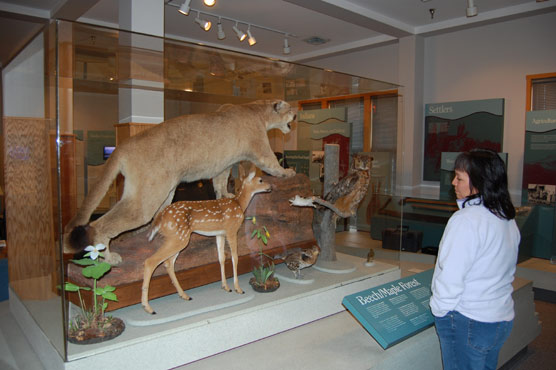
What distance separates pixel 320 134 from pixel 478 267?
207 cm

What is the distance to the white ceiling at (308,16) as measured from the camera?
5.50 meters

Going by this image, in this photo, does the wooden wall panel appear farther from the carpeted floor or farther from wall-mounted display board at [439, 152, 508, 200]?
wall-mounted display board at [439, 152, 508, 200]

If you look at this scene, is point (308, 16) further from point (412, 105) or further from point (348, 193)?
point (348, 193)

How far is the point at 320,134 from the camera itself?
12.1 ft

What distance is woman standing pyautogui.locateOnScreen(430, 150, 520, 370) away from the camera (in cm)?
181

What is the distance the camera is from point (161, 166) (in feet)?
7.32

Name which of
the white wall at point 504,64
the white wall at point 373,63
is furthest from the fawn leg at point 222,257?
the white wall at point 373,63

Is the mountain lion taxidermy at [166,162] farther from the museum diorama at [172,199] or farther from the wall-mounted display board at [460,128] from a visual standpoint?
the wall-mounted display board at [460,128]

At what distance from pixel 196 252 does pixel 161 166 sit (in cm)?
67

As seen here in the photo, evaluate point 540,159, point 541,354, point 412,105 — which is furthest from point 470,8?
point 541,354

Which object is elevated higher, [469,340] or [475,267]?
[475,267]

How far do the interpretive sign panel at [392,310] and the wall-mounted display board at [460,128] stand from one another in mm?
4322

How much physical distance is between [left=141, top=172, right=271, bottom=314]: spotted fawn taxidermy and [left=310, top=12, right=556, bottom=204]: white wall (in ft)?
16.3

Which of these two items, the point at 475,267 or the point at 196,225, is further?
the point at 196,225
